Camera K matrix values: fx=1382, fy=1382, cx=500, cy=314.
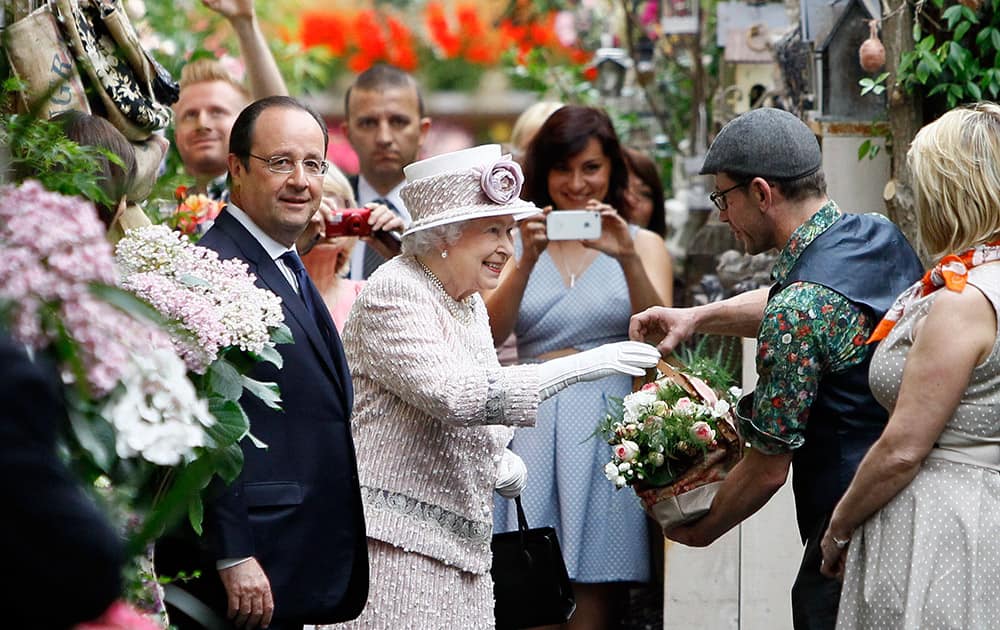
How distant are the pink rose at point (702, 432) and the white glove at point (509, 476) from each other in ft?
1.70

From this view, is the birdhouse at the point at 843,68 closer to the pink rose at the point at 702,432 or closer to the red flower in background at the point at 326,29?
the pink rose at the point at 702,432

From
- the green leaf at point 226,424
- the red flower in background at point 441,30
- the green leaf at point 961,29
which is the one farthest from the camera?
the red flower in background at point 441,30

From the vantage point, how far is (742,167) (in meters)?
3.40

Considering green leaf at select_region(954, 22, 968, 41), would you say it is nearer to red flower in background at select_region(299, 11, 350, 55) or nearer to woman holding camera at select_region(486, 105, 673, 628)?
woman holding camera at select_region(486, 105, 673, 628)

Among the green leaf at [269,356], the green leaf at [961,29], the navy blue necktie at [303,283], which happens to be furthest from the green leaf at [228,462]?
the green leaf at [961,29]

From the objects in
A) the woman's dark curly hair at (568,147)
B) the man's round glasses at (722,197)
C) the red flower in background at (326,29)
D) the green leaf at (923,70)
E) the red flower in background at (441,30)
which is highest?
the red flower in background at (441,30)

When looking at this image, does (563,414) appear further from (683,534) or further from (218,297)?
(218,297)

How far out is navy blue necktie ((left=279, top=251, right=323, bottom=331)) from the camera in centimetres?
351

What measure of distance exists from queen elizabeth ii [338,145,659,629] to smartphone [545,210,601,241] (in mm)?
1112

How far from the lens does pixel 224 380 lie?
269 centimetres

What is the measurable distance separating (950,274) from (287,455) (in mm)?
1544

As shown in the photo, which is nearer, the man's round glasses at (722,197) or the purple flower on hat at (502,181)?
the man's round glasses at (722,197)

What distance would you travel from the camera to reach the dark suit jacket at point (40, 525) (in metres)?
1.51

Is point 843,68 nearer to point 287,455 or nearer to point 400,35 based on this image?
point 287,455
